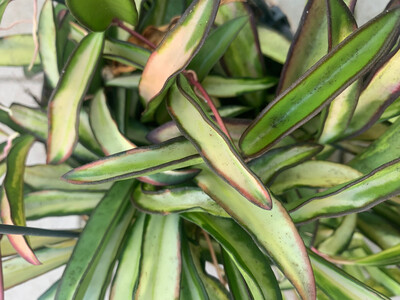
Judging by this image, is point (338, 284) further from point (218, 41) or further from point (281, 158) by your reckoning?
point (218, 41)

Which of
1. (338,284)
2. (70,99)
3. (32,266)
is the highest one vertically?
(70,99)

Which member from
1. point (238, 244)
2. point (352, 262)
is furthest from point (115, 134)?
point (352, 262)

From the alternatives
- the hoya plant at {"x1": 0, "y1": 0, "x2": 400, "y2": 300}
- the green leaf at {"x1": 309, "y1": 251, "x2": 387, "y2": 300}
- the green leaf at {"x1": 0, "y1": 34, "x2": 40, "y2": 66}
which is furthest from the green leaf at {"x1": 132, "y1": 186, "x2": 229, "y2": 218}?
the green leaf at {"x1": 0, "y1": 34, "x2": 40, "y2": 66}

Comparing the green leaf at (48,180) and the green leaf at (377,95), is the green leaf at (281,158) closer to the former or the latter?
the green leaf at (377,95)

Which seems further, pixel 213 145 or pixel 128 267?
pixel 128 267

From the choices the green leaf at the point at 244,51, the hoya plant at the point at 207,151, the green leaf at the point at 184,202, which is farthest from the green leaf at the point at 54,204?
the green leaf at the point at 244,51

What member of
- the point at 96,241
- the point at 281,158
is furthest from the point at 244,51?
the point at 96,241
